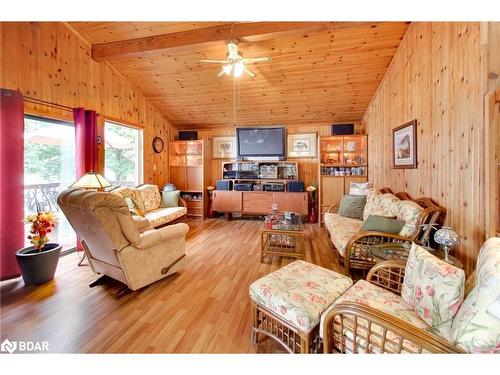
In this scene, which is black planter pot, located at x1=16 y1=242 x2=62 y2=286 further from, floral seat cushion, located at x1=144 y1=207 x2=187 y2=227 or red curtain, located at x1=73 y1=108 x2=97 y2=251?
floral seat cushion, located at x1=144 y1=207 x2=187 y2=227

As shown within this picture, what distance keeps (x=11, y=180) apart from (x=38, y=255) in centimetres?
85

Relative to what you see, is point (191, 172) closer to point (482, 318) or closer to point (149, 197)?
point (149, 197)

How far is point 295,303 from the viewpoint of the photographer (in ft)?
4.06

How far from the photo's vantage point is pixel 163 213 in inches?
151

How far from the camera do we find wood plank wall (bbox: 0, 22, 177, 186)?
7.91ft

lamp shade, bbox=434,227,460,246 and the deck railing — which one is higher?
the deck railing

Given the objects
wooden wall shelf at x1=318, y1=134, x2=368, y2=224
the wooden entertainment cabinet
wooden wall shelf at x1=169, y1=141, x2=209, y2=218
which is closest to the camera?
wooden wall shelf at x1=318, y1=134, x2=368, y2=224

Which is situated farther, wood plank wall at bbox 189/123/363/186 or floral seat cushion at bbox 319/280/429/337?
wood plank wall at bbox 189/123/363/186

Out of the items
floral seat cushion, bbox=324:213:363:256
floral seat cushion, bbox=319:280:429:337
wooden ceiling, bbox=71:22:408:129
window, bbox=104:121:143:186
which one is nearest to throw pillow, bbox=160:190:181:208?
window, bbox=104:121:143:186

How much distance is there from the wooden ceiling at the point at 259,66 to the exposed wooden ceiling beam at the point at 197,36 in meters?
0.01

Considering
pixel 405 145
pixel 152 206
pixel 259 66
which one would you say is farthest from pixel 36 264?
pixel 405 145
